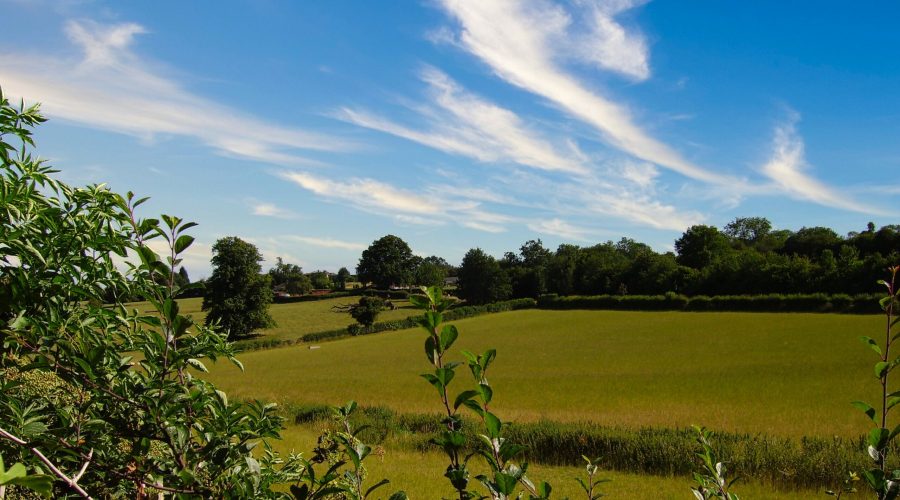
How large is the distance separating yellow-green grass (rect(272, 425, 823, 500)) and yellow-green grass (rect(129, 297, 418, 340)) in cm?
4465

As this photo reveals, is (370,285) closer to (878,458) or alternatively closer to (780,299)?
(780,299)

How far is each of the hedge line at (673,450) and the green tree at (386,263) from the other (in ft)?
244

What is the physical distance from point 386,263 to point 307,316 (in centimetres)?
2483

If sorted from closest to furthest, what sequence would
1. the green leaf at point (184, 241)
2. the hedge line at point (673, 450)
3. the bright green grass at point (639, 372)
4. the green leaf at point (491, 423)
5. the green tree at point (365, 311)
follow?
the green leaf at point (491, 423) < the green leaf at point (184, 241) < the hedge line at point (673, 450) < the bright green grass at point (639, 372) < the green tree at point (365, 311)

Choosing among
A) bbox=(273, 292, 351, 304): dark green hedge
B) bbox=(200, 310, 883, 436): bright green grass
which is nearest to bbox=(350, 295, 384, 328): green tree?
bbox=(200, 310, 883, 436): bright green grass

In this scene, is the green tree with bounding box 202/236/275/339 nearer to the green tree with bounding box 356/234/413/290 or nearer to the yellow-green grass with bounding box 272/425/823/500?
the green tree with bounding box 356/234/413/290

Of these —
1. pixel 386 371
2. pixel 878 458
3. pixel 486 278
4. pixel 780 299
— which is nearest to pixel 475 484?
pixel 878 458

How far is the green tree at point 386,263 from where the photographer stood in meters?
90.4

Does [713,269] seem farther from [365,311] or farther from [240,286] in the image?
[240,286]


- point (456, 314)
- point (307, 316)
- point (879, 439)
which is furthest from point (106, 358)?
point (307, 316)

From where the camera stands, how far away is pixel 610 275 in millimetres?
83375

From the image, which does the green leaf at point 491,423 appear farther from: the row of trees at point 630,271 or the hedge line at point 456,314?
the row of trees at point 630,271

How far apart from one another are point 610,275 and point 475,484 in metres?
76.9

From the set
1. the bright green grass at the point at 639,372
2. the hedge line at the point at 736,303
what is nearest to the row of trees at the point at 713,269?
the hedge line at the point at 736,303
